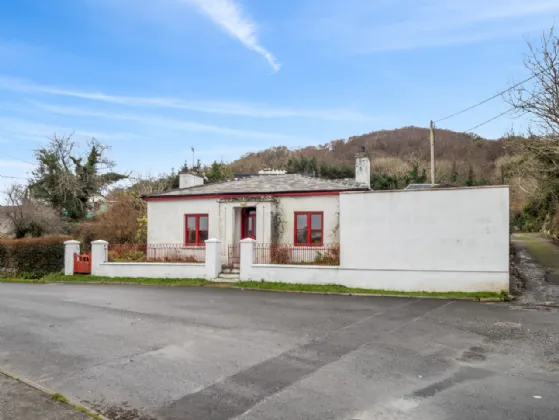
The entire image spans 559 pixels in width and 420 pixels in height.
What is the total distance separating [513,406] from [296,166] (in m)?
56.7

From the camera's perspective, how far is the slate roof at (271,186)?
777 inches

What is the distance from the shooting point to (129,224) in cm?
2862

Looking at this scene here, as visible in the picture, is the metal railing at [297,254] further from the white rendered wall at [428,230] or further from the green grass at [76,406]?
the green grass at [76,406]

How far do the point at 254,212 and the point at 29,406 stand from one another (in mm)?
16062

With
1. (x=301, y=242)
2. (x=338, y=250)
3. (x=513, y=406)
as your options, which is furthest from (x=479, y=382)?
(x=301, y=242)

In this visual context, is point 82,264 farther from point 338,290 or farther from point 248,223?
point 338,290

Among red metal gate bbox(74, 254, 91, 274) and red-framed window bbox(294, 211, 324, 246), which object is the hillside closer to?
red-framed window bbox(294, 211, 324, 246)

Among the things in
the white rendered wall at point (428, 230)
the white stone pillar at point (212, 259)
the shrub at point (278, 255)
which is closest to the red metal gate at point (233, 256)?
the white stone pillar at point (212, 259)

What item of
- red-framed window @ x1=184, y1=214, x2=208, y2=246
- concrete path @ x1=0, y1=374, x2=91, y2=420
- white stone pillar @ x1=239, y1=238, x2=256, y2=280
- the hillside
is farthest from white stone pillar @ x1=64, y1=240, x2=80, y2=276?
the hillside

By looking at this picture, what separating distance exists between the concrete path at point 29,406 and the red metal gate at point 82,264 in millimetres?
16298

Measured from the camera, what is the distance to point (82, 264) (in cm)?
2108

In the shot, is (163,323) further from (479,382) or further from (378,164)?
(378,164)

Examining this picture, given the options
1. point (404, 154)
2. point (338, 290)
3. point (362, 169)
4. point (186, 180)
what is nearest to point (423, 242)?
point (338, 290)

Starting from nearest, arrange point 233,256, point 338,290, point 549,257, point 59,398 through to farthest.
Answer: point 59,398 → point 338,290 → point 233,256 → point 549,257
